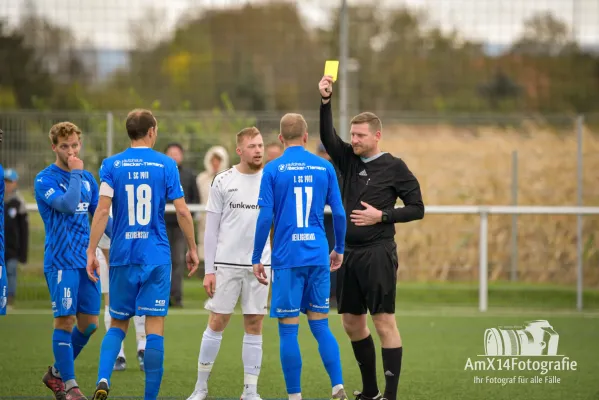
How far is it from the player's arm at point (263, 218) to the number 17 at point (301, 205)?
185mm

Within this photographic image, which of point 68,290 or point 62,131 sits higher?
point 62,131

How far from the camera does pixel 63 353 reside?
773 cm

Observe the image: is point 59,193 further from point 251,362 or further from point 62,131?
point 251,362

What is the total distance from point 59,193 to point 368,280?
95.1 inches

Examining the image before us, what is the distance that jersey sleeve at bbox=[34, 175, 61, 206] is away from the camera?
304 inches

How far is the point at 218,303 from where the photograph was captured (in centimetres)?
810

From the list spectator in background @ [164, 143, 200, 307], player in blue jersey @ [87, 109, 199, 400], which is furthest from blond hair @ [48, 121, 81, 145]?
spectator in background @ [164, 143, 200, 307]

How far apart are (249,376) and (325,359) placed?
63 centimetres

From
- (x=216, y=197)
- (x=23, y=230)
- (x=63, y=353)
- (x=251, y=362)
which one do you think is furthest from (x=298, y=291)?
(x=23, y=230)

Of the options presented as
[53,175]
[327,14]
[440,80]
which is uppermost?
[327,14]

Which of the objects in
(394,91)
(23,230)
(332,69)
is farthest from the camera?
(394,91)

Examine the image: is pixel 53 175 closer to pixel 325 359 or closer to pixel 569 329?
pixel 325 359

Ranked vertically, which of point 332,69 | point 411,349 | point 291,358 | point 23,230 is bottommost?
point 411,349

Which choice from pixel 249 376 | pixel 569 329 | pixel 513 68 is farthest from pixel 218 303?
pixel 513 68
